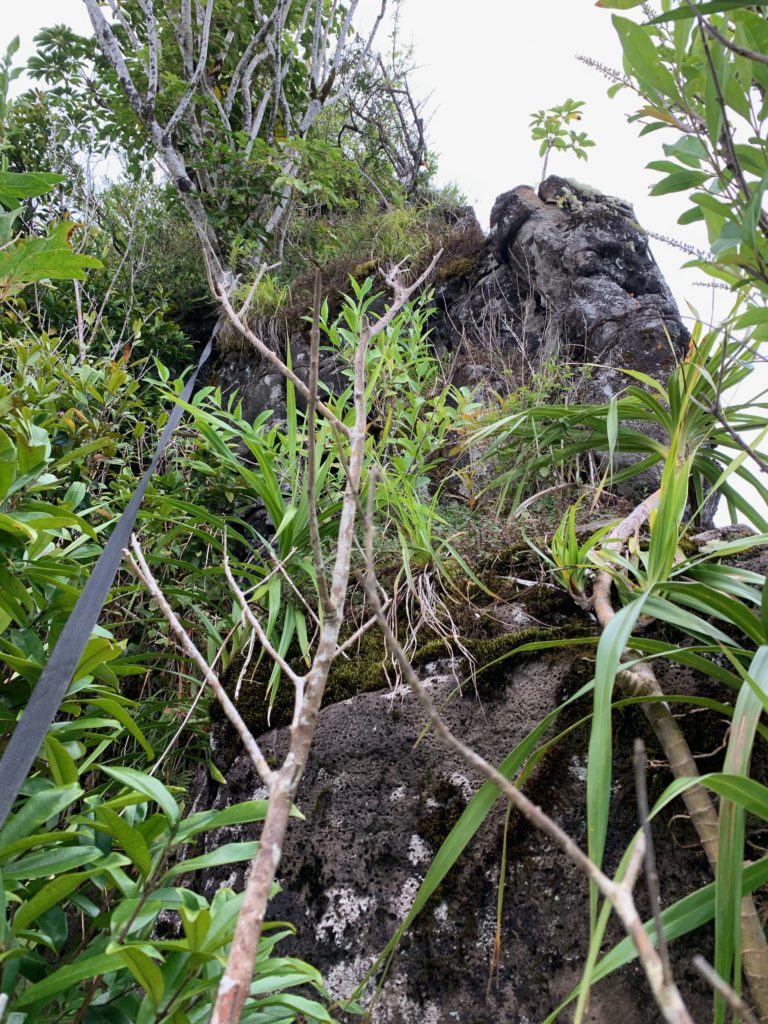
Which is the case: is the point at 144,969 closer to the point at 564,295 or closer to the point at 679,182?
the point at 679,182

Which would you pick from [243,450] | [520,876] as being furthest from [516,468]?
[243,450]

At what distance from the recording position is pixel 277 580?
1.89m

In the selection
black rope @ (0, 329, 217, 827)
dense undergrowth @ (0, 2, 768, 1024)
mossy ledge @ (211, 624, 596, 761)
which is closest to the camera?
black rope @ (0, 329, 217, 827)

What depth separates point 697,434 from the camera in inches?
78.5

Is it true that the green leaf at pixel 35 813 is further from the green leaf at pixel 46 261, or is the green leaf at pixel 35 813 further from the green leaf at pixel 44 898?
the green leaf at pixel 46 261

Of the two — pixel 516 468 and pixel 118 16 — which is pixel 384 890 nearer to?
pixel 516 468

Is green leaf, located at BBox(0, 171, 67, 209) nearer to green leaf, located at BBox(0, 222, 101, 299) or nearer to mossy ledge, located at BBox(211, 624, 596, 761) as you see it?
green leaf, located at BBox(0, 222, 101, 299)

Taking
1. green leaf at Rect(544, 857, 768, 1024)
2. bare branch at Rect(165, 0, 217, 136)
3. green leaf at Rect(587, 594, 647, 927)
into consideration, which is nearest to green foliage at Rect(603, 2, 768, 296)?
green leaf at Rect(587, 594, 647, 927)

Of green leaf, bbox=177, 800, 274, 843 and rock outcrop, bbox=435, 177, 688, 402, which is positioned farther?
rock outcrop, bbox=435, 177, 688, 402

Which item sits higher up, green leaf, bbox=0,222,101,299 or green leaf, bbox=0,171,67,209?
green leaf, bbox=0,171,67,209

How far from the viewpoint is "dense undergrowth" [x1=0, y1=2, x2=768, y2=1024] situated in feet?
2.76

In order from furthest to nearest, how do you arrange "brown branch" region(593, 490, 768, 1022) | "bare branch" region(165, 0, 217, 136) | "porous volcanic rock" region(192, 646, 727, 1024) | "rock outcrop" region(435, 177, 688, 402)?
"bare branch" region(165, 0, 217, 136) → "rock outcrop" region(435, 177, 688, 402) → "porous volcanic rock" region(192, 646, 727, 1024) → "brown branch" region(593, 490, 768, 1022)

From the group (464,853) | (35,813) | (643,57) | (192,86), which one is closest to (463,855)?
(464,853)

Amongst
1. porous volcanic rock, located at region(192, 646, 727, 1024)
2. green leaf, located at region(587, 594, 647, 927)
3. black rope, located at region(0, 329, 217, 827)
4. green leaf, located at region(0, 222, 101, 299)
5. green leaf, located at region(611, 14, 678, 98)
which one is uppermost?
green leaf, located at region(611, 14, 678, 98)
